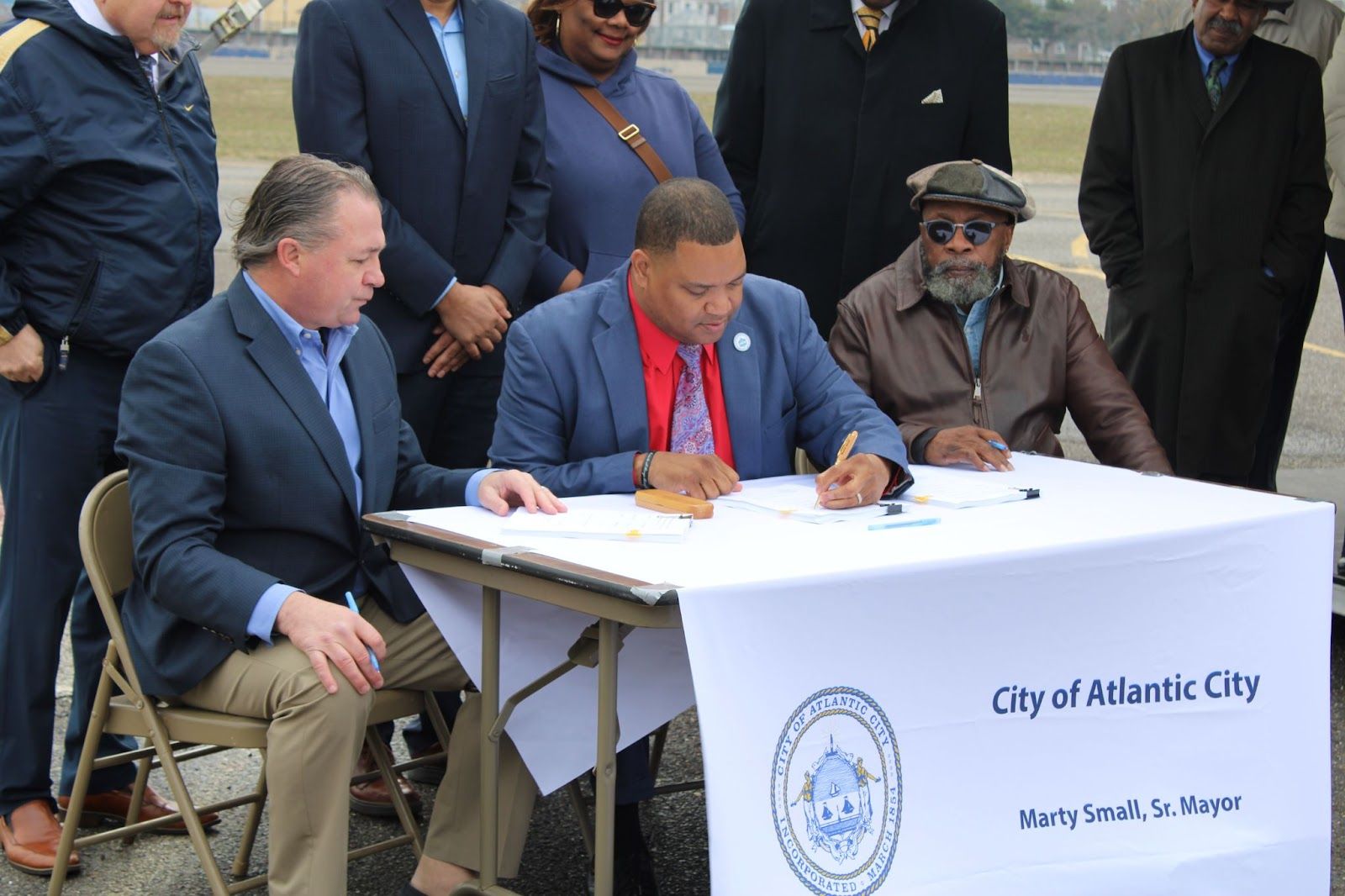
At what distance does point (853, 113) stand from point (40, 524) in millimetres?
2629

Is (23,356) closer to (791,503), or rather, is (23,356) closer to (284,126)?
(791,503)

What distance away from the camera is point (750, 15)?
504cm

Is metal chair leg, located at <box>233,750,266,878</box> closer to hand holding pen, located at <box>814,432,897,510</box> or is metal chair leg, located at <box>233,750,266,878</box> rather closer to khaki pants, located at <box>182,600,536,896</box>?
khaki pants, located at <box>182,600,536,896</box>

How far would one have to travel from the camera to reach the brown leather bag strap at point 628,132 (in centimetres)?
449

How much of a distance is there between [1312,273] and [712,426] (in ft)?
9.88

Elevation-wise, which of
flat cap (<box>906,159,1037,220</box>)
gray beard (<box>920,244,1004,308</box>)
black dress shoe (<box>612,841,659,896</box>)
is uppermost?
flat cap (<box>906,159,1037,220</box>)

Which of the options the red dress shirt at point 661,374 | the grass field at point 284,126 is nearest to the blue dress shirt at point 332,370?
the red dress shirt at point 661,374

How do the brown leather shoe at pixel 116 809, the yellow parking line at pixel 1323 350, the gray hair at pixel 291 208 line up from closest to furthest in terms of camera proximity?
the gray hair at pixel 291 208 → the brown leather shoe at pixel 116 809 → the yellow parking line at pixel 1323 350

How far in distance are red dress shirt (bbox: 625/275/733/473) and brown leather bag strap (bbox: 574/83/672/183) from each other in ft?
2.70

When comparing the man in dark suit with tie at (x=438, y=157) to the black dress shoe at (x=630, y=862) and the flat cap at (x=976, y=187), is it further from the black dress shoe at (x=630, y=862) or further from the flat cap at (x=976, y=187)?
the flat cap at (x=976, y=187)

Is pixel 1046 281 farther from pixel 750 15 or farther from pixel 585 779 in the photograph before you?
pixel 585 779

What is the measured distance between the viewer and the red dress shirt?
371 cm

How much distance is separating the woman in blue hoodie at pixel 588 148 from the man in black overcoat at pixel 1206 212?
A: 1.78 m

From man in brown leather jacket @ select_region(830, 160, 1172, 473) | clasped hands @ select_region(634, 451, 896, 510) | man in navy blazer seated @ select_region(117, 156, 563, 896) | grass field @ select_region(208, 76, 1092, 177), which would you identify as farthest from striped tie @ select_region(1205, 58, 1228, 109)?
grass field @ select_region(208, 76, 1092, 177)
